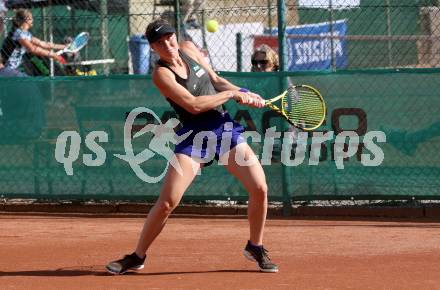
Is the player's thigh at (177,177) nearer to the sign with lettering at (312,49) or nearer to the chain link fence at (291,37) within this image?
the chain link fence at (291,37)

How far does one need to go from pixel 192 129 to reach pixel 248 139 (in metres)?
3.27

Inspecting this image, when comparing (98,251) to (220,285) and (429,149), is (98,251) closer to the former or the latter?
(220,285)

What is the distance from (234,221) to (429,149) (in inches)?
83.5

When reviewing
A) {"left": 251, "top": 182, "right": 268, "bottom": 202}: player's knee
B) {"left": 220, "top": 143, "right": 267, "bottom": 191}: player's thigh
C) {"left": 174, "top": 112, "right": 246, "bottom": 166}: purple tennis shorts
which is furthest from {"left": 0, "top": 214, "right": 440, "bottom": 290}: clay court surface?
{"left": 174, "top": 112, "right": 246, "bottom": 166}: purple tennis shorts

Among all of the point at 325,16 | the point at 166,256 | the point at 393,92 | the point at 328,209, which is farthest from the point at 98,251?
the point at 325,16

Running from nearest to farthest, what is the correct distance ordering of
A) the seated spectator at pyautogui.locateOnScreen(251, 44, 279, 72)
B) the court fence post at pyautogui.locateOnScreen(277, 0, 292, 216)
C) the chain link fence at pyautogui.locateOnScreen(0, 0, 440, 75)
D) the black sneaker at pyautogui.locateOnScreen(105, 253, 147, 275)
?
the black sneaker at pyautogui.locateOnScreen(105, 253, 147, 275)
the court fence post at pyautogui.locateOnScreen(277, 0, 292, 216)
the seated spectator at pyautogui.locateOnScreen(251, 44, 279, 72)
the chain link fence at pyautogui.locateOnScreen(0, 0, 440, 75)

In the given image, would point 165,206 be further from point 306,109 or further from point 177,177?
point 306,109

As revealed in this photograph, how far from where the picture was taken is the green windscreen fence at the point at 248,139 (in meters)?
9.89

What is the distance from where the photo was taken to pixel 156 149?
33.9ft

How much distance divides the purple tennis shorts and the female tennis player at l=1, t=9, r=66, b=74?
5683 millimetres

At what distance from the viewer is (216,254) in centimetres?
804

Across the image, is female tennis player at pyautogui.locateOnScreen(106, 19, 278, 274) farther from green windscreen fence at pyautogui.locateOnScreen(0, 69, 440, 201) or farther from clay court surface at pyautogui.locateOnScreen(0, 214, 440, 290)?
green windscreen fence at pyautogui.locateOnScreen(0, 69, 440, 201)

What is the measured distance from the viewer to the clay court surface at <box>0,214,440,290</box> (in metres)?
6.88

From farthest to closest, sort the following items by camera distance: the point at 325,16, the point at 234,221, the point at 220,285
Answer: the point at 325,16 → the point at 234,221 → the point at 220,285
